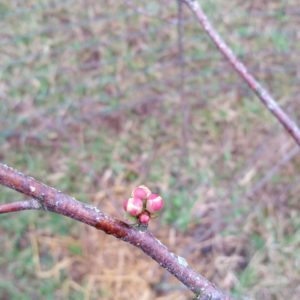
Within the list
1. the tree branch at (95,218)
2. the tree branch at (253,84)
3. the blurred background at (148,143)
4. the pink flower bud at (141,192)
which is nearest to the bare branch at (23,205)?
the tree branch at (95,218)

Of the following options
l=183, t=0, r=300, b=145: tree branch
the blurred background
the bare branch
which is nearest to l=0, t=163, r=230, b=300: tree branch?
the bare branch

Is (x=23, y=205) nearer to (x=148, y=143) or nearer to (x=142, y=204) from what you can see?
(x=142, y=204)

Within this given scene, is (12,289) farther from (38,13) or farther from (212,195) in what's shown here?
(38,13)

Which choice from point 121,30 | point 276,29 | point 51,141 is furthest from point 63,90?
point 276,29

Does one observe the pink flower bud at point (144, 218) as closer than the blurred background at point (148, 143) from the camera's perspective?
Yes

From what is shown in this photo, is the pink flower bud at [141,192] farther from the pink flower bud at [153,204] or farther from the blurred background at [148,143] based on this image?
the blurred background at [148,143]

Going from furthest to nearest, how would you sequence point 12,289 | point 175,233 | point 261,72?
point 261,72 < point 175,233 < point 12,289

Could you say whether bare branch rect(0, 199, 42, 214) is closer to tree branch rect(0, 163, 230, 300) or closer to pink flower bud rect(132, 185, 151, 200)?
tree branch rect(0, 163, 230, 300)
